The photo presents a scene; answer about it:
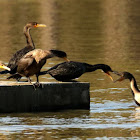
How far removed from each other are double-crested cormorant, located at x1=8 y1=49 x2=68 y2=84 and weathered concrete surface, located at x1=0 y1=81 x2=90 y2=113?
1.00 feet

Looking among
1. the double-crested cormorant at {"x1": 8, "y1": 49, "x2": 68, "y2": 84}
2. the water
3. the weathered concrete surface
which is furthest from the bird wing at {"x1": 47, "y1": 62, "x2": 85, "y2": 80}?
the water

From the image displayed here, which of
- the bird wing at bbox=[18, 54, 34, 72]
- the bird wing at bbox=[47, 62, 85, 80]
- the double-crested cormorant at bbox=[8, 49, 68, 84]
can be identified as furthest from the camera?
the bird wing at bbox=[47, 62, 85, 80]

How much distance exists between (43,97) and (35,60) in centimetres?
86

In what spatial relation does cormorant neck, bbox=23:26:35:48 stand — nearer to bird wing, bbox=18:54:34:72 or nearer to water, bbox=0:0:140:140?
water, bbox=0:0:140:140

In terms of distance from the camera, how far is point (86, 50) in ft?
93.8

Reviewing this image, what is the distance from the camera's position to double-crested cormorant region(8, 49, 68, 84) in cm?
1619

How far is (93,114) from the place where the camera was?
54.1 ft

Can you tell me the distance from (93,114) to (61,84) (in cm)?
96

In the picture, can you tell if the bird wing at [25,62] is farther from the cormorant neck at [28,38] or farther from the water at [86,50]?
the cormorant neck at [28,38]

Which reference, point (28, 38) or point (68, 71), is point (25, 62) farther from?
point (28, 38)

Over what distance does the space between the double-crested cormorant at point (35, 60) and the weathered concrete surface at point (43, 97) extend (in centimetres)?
31

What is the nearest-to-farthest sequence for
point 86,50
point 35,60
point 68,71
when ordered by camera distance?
point 35,60 < point 68,71 < point 86,50

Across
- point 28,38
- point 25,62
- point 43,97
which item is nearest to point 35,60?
point 25,62

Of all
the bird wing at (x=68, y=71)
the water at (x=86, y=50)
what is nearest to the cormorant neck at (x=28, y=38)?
the water at (x=86, y=50)
